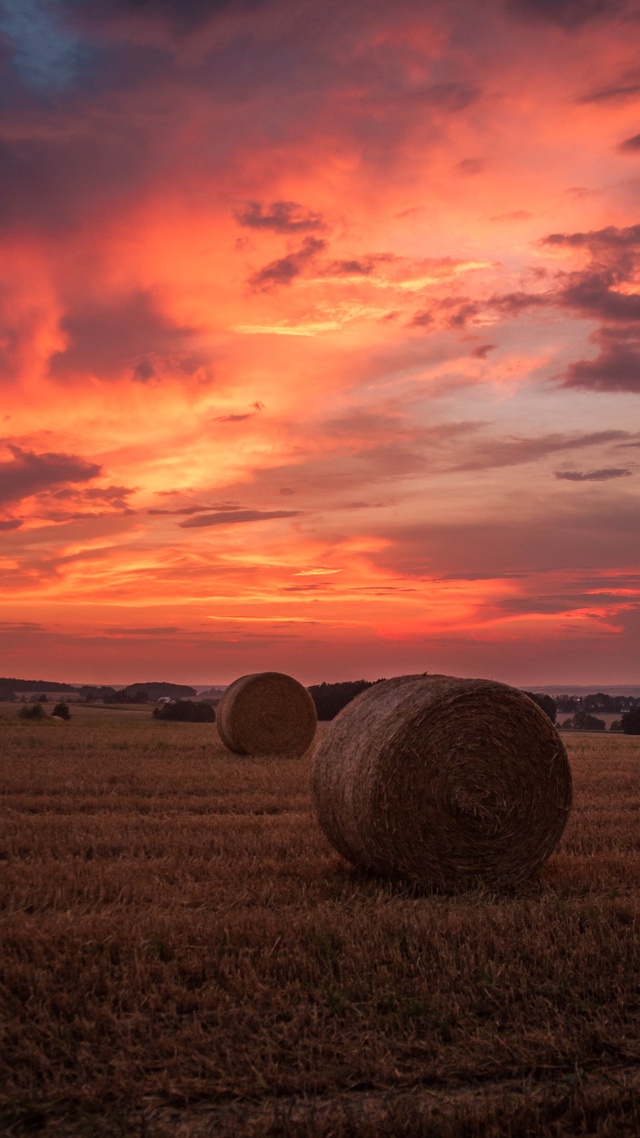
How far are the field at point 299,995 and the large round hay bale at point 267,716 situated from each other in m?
10.2

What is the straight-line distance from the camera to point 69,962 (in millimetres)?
5586

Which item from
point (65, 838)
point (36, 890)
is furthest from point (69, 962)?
point (65, 838)

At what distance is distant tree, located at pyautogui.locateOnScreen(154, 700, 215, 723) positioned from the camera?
115 ft

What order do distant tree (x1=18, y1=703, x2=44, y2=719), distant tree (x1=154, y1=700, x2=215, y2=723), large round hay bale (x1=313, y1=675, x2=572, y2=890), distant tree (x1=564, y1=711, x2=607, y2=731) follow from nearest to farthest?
large round hay bale (x1=313, y1=675, x2=572, y2=890), distant tree (x1=18, y1=703, x2=44, y2=719), distant tree (x1=154, y1=700, x2=215, y2=723), distant tree (x1=564, y1=711, x2=607, y2=731)

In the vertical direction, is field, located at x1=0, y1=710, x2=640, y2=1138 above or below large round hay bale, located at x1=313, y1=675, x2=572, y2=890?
below

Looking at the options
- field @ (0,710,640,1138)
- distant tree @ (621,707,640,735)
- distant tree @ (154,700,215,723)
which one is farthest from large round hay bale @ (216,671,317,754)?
distant tree @ (621,707,640,735)

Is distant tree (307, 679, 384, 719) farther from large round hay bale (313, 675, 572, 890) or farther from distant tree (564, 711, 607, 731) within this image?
large round hay bale (313, 675, 572, 890)

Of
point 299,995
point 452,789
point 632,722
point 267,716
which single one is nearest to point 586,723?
point 632,722

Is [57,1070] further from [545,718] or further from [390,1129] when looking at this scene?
[545,718]

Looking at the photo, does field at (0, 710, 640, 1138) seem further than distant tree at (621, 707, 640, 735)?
No

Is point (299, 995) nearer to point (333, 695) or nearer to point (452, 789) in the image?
point (452, 789)

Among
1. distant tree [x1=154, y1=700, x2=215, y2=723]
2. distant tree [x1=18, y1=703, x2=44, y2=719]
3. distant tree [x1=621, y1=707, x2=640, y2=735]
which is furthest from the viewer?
distant tree [x1=621, y1=707, x2=640, y2=735]

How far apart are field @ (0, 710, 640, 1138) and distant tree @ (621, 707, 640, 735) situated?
2971cm

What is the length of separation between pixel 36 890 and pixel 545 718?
4465mm
